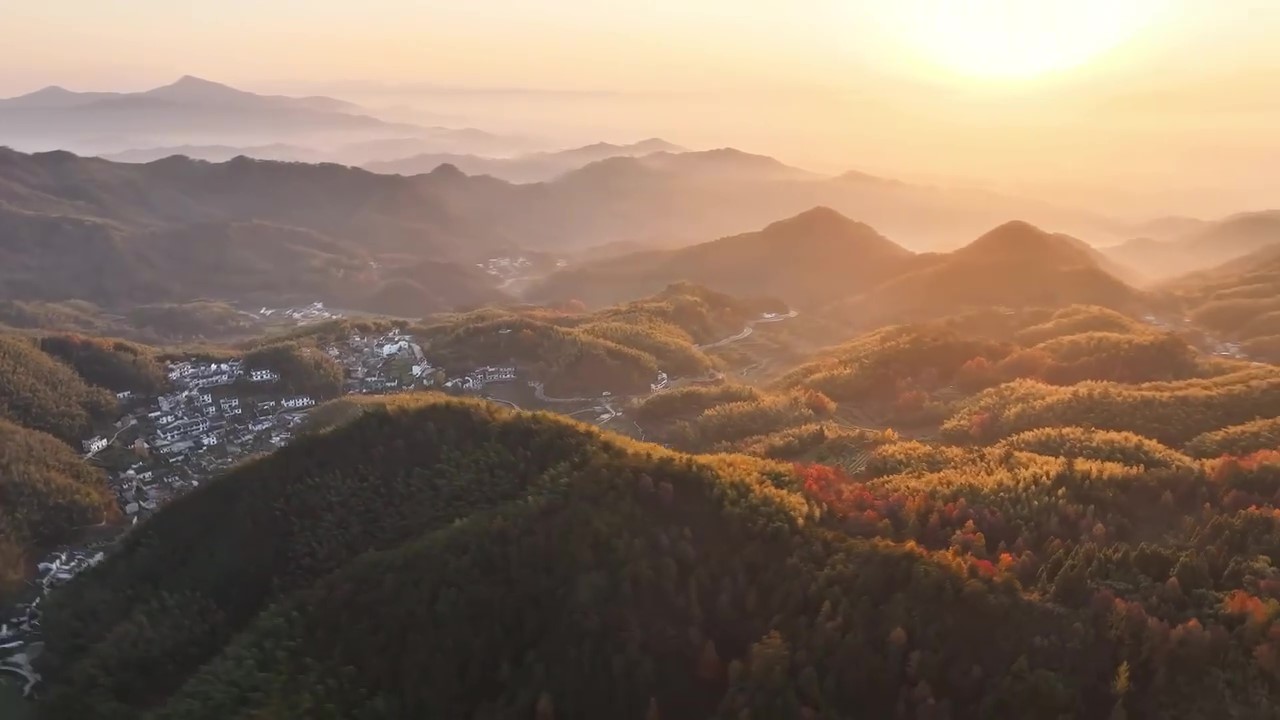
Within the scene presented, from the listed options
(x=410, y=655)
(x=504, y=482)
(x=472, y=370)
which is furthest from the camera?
(x=472, y=370)

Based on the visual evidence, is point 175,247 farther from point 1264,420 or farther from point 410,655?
point 1264,420

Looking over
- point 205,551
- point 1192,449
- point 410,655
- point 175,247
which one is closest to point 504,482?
point 410,655

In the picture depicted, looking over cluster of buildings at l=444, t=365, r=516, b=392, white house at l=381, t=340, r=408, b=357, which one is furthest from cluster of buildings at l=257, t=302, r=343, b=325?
cluster of buildings at l=444, t=365, r=516, b=392

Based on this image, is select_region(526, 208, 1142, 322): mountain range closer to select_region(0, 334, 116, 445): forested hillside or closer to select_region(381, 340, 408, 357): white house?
select_region(381, 340, 408, 357): white house

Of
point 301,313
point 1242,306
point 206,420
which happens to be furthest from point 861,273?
point 206,420

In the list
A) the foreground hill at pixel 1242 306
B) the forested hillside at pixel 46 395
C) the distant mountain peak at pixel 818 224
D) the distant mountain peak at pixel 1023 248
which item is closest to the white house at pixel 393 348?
the forested hillside at pixel 46 395

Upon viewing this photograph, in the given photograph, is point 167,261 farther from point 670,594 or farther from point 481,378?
point 670,594
